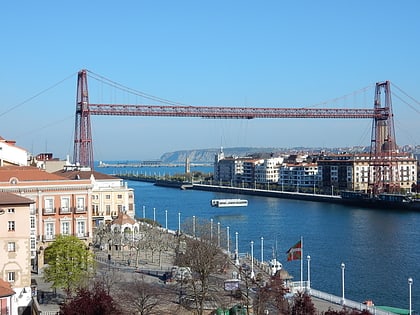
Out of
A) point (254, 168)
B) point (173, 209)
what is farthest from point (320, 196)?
point (254, 168)

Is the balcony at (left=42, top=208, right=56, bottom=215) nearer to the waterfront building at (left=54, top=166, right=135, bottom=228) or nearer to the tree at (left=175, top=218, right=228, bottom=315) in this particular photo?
the tree at (left=175, top=218, right=228, bottom=315)

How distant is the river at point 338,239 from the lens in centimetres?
1073

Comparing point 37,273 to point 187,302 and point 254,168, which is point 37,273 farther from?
point 254,168

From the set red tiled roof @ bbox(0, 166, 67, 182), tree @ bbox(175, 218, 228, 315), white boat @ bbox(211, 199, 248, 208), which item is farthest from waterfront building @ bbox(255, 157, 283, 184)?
tree @ bbox(175, 218, 228, 315)

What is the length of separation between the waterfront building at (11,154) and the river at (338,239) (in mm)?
4598

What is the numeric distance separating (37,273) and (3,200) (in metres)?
2.49

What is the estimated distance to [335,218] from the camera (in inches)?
896

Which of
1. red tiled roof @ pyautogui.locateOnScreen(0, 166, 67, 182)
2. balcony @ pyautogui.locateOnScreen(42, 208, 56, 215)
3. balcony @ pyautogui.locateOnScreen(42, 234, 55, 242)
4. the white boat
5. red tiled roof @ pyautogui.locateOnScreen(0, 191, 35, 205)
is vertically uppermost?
red tiled roof @ pyautogui.locateOnScreen(0, 166, 67, 182)

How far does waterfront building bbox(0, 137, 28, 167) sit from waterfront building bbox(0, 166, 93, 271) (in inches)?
97.0

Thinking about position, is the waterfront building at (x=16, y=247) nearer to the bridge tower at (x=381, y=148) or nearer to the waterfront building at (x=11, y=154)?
the waterfront building at (x=11, y=154)

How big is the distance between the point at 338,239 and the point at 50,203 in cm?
778

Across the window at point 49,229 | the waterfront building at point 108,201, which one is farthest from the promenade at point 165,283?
the waterfront building at point 108,201

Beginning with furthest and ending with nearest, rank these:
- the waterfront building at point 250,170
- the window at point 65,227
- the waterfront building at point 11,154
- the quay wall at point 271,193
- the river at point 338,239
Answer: the waterfront building at point 250,170 → the quay wall at point 271,193 → the waterfront building at point 11,154 → the window at point 65,227 → the river at point 338,239

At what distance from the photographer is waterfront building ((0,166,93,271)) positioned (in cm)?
1079
